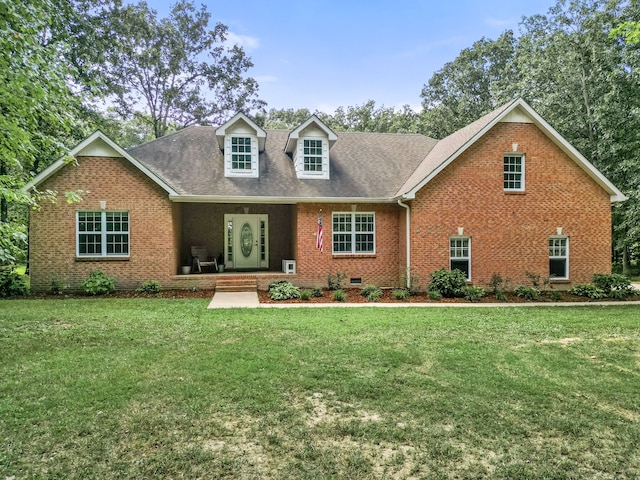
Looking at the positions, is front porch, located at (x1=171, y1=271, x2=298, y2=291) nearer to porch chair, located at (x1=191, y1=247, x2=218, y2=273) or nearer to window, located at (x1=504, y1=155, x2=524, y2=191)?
porch chair, located at (x1=191, y1=247, x2=218, y2=273)

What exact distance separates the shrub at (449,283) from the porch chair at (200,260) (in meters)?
8.26

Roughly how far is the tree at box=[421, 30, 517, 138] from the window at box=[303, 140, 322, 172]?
56.7 feet

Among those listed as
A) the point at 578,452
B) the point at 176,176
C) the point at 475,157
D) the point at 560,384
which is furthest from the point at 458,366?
the point at 176,176

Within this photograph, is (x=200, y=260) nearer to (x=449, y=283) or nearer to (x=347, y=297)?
(x=347, y=297)

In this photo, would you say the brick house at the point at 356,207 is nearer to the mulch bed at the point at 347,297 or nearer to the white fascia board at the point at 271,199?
the white fascia board at the point at 271,199

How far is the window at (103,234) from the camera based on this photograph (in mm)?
12883

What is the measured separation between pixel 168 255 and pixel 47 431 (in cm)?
995

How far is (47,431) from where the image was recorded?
3.75 m

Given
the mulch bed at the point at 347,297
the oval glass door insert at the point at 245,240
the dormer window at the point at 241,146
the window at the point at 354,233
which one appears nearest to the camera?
the mulch bed at the point at 347,297

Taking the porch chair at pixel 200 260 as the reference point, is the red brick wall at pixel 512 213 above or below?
above

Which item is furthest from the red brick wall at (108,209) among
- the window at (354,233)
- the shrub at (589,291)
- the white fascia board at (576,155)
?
the shrub at (589,291)

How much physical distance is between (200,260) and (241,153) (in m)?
4.58

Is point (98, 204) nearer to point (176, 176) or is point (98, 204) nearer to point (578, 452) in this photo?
point (176, 176)

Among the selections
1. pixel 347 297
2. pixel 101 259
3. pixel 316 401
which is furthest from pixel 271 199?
pixel 316 401
